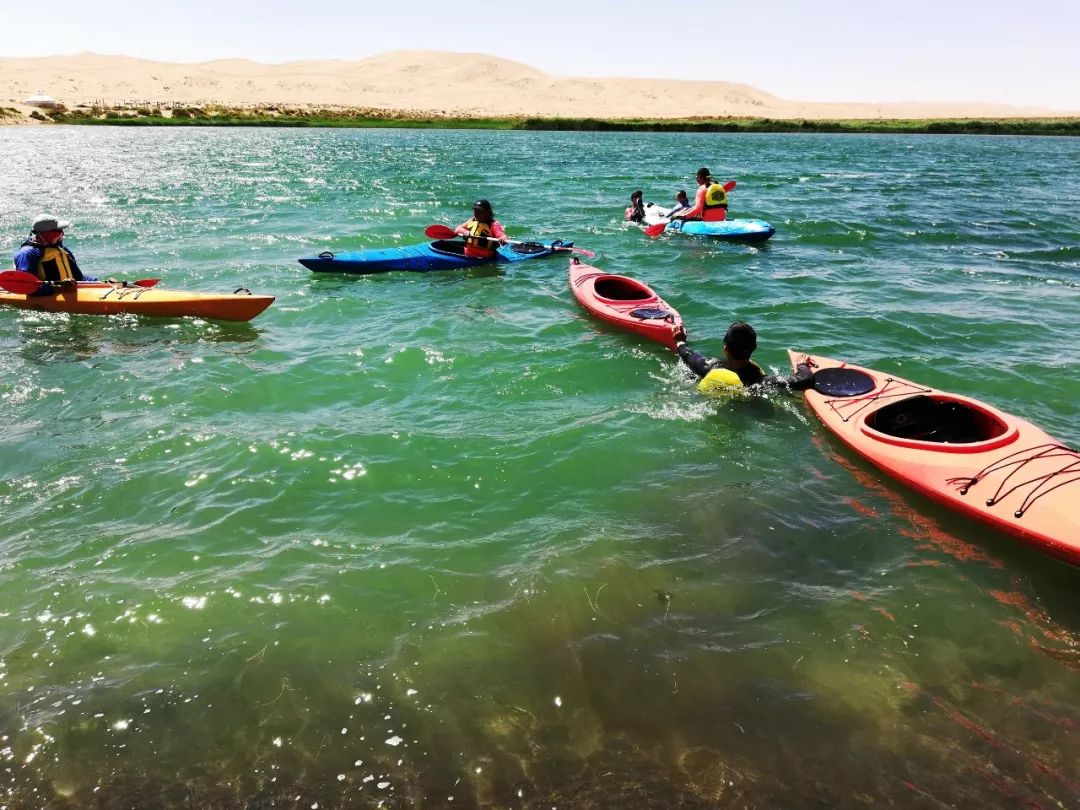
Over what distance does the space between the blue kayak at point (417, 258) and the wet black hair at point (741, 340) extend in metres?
7.62

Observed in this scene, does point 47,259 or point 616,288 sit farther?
point 616,288

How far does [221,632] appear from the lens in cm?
458

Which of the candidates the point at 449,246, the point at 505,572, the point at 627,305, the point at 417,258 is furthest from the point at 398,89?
the point at 505,572

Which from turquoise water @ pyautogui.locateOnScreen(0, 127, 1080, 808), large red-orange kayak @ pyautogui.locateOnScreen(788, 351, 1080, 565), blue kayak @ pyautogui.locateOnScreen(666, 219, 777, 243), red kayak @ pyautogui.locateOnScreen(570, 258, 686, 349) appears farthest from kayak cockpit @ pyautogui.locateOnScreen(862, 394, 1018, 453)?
blue kayak @ pyautogui.locateOnScreen(666, 219, 777, 243)

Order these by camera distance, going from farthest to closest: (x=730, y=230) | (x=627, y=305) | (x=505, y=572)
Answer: (x=730, y=230)
(x=627, y=305)
(x=505, y=572)

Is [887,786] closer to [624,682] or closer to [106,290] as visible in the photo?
[624,682]

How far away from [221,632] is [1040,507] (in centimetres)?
644

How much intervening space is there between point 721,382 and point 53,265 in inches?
413

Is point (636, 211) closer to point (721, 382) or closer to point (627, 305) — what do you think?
point (627, 305)

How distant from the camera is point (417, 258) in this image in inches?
541

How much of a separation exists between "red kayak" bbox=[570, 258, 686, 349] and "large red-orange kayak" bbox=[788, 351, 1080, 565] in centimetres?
238

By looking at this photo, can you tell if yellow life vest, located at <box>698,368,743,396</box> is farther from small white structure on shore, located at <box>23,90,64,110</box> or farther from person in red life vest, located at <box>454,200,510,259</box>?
small white structure on shore, located at <box>23,90,64,110</box>

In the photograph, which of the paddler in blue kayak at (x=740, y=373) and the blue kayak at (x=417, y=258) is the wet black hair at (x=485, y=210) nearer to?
the blue kayak at (x=417, y=258)

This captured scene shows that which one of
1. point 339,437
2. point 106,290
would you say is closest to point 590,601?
point 339,437
